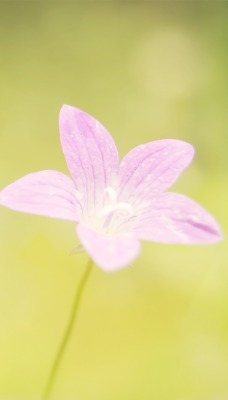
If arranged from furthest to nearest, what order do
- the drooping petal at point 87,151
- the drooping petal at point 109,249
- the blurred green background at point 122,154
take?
the blurred green background at point 122,154 → the drooping petal at point 87,151 → the drooping petal at point 109,249

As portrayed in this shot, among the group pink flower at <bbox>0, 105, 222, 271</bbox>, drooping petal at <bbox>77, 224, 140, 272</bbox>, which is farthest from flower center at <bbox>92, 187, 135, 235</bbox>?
drooping petal at <bbox>77, 224, 140, 272</bbox>

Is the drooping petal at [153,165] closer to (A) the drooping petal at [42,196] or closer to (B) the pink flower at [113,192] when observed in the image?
(B) the pink flower at [113,192]

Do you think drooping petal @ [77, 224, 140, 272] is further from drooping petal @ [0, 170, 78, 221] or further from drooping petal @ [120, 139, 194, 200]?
drooping petal @ [120, 139, 194, 200]

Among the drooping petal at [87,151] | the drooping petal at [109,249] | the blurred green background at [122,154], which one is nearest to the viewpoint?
the drooping petal at [109,249]

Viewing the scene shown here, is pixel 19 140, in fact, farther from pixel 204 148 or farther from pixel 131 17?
pixel 131 17

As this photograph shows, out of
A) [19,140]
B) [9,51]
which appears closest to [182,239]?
[19,140]

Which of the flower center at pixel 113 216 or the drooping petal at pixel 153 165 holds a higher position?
the drooping petal at pixel 153 165

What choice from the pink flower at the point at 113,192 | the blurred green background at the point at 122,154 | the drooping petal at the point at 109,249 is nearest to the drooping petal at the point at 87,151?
the pink flower at the point at 113,192

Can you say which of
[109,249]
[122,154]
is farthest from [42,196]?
[122,154]
